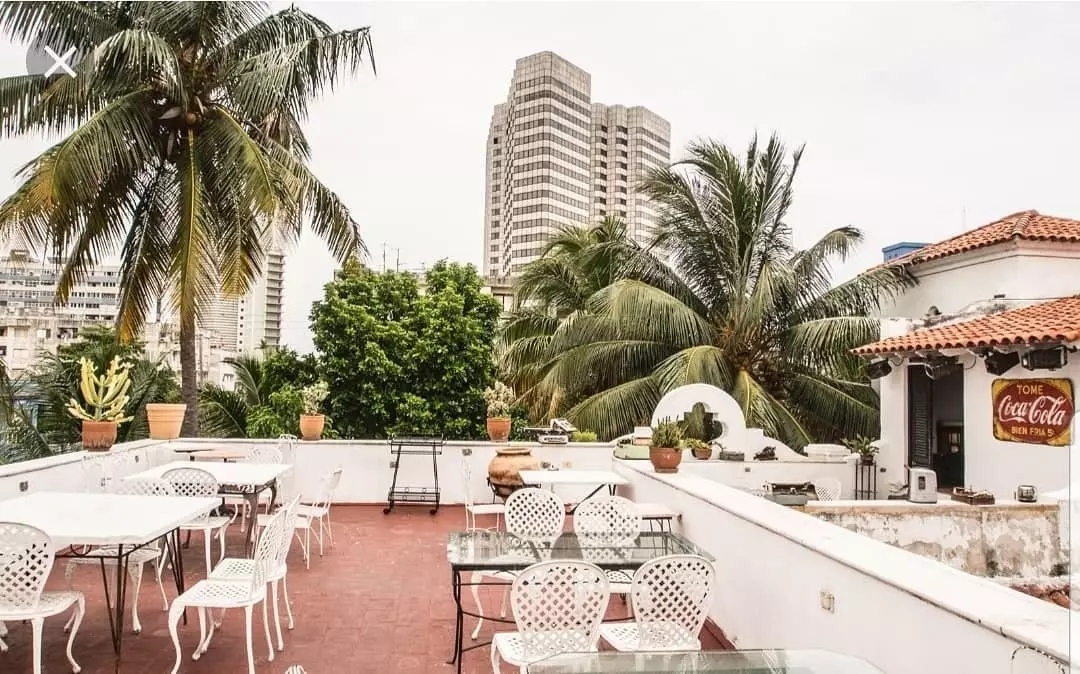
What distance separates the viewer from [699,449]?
9984 mm

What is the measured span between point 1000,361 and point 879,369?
237cm

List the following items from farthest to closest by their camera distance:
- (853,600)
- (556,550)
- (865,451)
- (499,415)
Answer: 1. (865,451)
2. (499,415)
3. (556,550)
4. (853,600)

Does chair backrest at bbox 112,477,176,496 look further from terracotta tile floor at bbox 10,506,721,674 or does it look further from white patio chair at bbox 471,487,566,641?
white patio chair at bbox 471,487,566,641

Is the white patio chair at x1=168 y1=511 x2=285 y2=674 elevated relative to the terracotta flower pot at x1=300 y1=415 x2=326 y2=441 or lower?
lower

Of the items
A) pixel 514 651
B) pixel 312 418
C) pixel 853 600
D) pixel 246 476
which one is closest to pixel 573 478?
pixel 246 476

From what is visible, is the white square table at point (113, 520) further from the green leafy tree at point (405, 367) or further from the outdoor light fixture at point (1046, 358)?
the green leafy tree at point (405, 367)

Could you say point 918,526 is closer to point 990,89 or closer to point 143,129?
point 990,89

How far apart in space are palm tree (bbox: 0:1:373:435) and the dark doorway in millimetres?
7993

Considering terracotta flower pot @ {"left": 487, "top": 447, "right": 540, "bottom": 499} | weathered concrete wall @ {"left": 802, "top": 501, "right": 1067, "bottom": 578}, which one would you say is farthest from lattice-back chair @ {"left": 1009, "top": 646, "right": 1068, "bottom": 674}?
terracotta flower pot @ {"left": 487, "top": 447, "right": 540, "bottom": 499}

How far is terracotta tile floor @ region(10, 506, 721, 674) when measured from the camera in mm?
4297

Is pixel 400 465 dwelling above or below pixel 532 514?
below

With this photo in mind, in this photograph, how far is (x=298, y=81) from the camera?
9742 mm

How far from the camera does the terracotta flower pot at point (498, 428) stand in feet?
32.7

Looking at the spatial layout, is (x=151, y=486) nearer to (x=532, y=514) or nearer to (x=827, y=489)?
(x=532, y=514)
